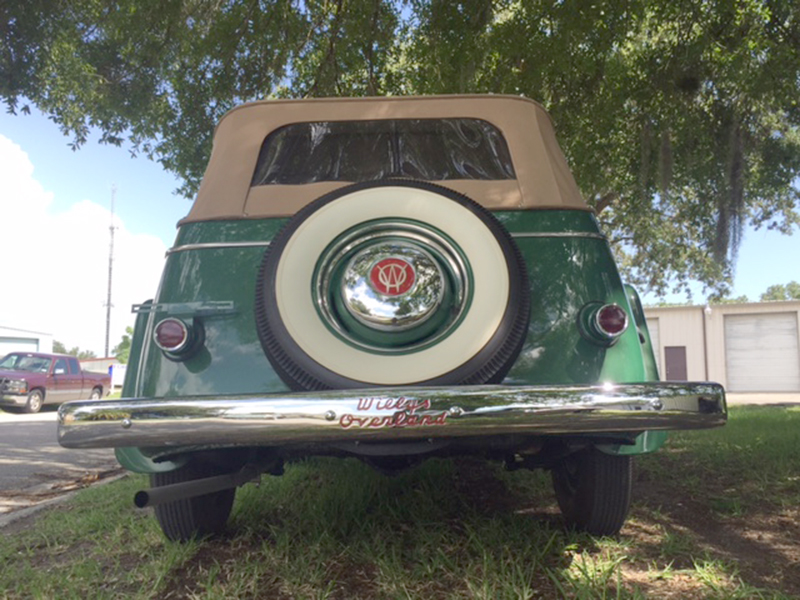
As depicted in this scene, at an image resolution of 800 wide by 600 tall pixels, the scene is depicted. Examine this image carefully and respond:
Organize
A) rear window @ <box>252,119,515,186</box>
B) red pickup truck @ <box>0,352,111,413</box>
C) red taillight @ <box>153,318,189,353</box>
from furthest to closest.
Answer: red pickup truck @ <box>0,352,111,413</box> → rear window @ <box>252,119,515,186</box> → red taillight @ <box>153,318,189,353</box>

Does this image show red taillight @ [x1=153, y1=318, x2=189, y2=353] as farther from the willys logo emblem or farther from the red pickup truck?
the red pickup truck

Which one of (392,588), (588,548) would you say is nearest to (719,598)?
(588,548)

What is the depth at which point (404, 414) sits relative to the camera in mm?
1795

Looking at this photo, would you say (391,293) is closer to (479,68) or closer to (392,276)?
(392,276)

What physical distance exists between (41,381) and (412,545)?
46.7ft

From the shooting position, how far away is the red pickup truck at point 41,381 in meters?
13.5

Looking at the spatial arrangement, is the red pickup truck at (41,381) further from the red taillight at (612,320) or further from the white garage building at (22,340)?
the white garage building at (22,340)

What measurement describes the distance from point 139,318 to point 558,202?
176 cm

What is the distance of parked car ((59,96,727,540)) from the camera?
5.99 ft

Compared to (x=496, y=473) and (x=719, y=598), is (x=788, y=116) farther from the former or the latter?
(x=719, y=598)

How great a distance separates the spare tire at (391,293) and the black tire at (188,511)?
2.60ft

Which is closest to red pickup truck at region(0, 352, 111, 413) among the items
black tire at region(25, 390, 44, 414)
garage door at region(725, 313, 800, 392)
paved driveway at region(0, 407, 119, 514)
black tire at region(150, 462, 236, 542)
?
black tire at region(25, 390, 44, 414)

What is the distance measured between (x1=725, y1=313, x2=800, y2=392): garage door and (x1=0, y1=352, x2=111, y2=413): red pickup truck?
2248 cm

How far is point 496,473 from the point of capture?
412 centimetres
